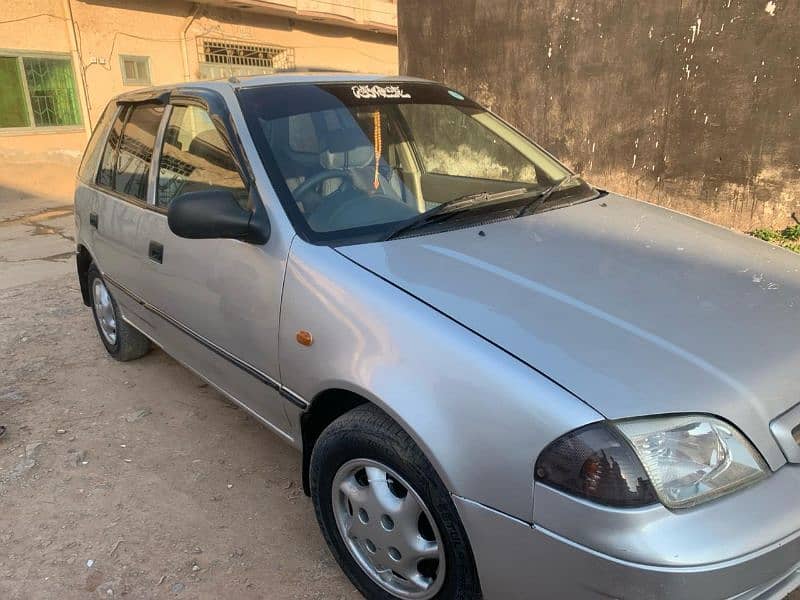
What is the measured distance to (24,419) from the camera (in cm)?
353

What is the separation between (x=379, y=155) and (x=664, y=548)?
1913 millimetres

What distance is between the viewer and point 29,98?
10.6m

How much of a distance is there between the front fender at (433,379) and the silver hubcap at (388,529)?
268 mm

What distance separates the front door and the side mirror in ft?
0.29

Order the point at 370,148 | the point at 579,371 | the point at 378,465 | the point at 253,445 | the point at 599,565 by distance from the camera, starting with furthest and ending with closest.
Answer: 1. the point at 253,445
2. the point at 370,148
3. the point at 378,465
4. the point at 579,371
5. the point at 599,565

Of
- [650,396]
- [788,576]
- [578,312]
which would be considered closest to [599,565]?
[650,396]

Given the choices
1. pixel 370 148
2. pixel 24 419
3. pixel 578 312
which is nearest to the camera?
pixel 578 312

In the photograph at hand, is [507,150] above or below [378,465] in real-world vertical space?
above

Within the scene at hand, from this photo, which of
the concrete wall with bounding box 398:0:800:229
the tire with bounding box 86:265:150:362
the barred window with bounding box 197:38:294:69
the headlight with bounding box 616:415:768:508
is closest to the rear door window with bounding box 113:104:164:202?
the tire with bounding box 86:265:150:362

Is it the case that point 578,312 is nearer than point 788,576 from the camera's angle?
No

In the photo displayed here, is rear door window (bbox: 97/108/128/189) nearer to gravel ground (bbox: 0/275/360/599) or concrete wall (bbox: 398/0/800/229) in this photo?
gravel ground (bbox: 0/275/360/599)

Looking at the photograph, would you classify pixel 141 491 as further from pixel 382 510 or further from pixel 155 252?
pixel 382 510

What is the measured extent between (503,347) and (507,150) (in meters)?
1.85

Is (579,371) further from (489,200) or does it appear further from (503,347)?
(489,200)
